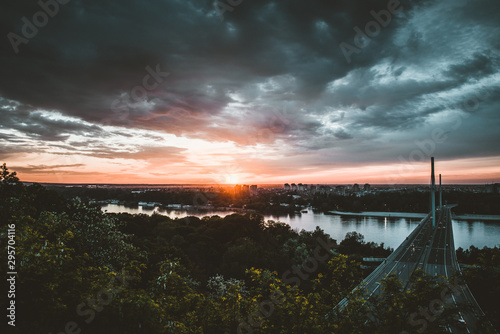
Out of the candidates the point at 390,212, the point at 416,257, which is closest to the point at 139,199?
the point at 390,212

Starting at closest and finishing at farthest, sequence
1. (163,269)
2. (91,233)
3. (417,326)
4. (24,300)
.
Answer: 1. (417,326)
2. (24,300)
3. (163,269)
4. (91,233)

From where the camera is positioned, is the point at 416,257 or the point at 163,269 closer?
the point at 163,269

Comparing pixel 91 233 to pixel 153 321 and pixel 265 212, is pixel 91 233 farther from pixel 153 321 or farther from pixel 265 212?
pixel 265 212

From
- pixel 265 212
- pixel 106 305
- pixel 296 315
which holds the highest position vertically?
pixel 106 305

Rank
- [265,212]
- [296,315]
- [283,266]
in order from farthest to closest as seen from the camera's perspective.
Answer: [265,212]
[283,266]
[296,315]

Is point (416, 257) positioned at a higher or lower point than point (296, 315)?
lower

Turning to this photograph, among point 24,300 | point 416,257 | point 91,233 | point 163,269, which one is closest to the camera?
point 24,300

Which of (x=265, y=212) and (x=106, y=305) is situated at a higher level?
(x=106, y=305)

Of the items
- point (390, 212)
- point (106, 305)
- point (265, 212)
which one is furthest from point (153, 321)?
point (390, 212)

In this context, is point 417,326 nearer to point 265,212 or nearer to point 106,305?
point 106,305
